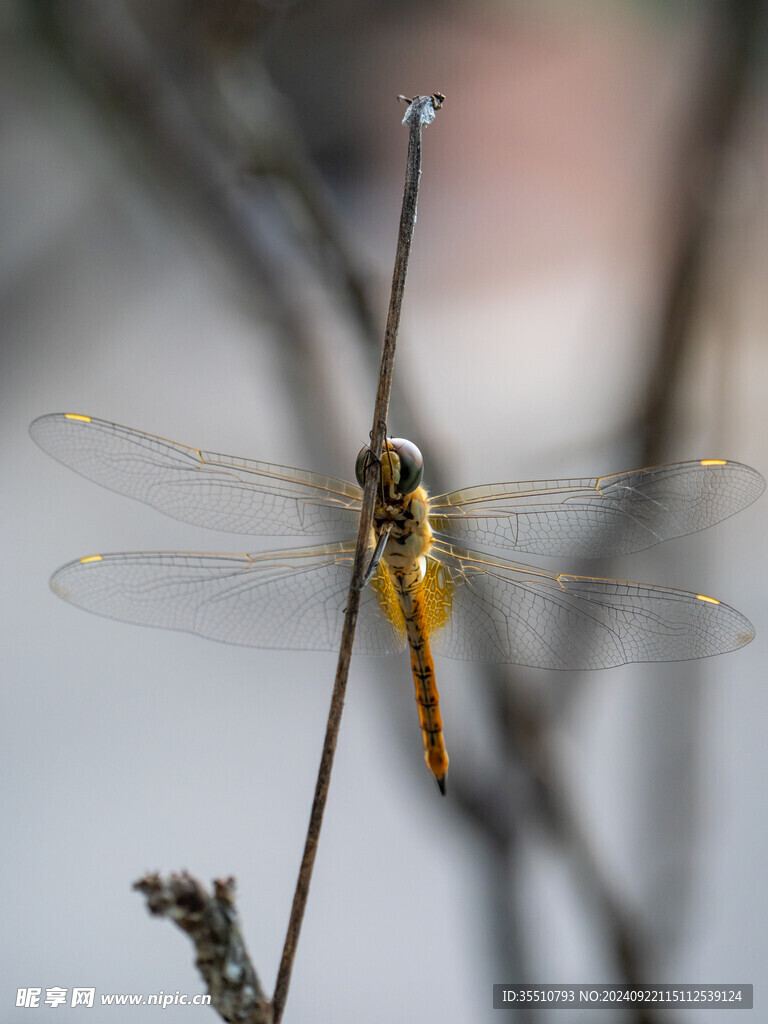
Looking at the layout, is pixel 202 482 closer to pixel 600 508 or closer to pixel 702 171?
pixel 600 508

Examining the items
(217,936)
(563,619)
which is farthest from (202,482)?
(217,936)

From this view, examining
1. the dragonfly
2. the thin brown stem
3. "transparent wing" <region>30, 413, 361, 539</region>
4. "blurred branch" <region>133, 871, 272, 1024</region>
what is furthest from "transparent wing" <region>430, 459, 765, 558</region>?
"blurred branch" <region>133, 871, 272, 1024</region>

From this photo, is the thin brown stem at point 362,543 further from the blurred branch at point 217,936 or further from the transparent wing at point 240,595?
the transparent wing at point 240,595

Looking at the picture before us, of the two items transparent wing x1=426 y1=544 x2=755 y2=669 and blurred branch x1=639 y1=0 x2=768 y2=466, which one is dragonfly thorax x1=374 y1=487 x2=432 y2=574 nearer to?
transparent wing x1=426 y1=544 x2=755 y2=669

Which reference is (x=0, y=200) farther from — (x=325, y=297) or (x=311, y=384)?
(x=311, y=384)

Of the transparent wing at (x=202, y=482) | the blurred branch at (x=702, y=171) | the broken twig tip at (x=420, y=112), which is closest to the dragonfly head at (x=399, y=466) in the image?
the transparent wing at (x=202, y=482)

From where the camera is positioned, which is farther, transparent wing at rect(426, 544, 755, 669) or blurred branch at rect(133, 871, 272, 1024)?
transparent wing at rect(426, 544, 755, 669)

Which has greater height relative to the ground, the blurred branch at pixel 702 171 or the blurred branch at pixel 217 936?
the blurred branch at pixel 702 171
